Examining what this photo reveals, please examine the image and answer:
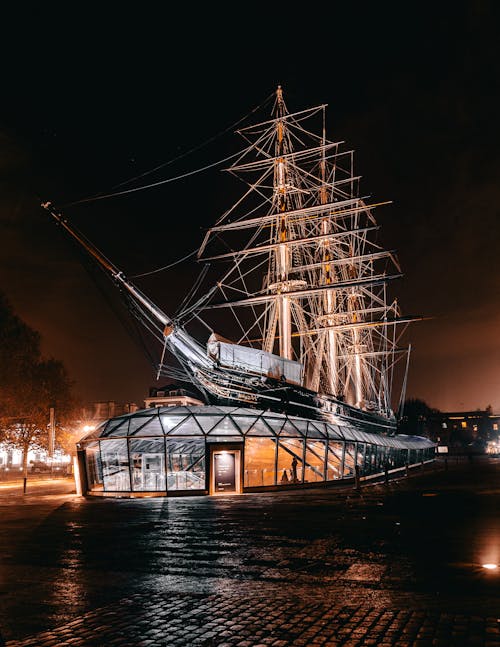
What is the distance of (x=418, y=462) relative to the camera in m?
77.5

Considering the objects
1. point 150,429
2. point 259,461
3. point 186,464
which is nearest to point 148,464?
point 150,429

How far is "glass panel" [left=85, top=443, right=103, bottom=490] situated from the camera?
3375 cm

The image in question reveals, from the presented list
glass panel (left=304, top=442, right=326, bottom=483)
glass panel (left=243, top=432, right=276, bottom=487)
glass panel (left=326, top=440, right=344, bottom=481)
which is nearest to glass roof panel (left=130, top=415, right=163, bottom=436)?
glass panel (left=243, top=432, right=276, bottom=487)

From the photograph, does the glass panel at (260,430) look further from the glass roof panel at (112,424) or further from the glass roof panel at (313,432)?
the glass roof panel at (112,424)

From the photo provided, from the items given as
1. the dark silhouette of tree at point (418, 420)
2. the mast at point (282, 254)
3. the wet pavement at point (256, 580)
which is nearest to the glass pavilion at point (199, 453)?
the mast at point (282, 254)

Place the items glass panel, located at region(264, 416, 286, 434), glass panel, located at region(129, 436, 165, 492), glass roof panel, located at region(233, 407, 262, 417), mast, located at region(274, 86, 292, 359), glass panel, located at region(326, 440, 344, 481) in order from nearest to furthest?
glass panel, located at region(129, 436, 165, 492)
glass panel, located at region(264, 416, 286, 434)
glass roof panel, located at region(233, 407, 262, 417)
glass panel, located at region(326, 440, 344, 481)
mast, located at region(274, 86, 292, 359)

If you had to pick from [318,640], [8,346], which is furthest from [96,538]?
[8,346]

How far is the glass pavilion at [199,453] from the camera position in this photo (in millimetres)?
31250

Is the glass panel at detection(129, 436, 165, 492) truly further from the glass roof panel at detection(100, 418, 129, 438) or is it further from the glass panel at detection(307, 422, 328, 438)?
the glass panel at detection(307, 422, 328, 438)

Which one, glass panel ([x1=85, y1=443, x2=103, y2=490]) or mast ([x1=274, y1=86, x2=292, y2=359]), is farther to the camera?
mast ([x1=274, y1=86, x2=292, y2=359])

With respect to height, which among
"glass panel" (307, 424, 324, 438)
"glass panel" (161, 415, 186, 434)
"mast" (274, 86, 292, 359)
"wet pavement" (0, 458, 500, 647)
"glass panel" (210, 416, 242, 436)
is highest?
"mast" (274, 86, 292, 359)

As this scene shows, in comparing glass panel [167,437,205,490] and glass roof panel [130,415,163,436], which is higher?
glass roof panel [130,415,163,436]

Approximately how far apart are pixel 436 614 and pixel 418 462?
7461 cm

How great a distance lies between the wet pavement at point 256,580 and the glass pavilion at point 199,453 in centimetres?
1198
